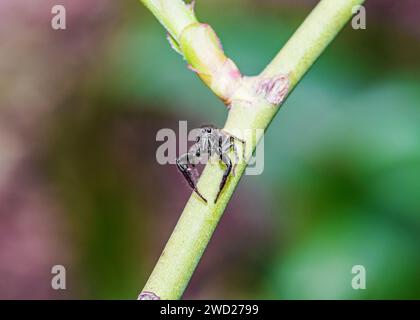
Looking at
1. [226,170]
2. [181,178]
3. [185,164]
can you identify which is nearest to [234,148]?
[226,170]

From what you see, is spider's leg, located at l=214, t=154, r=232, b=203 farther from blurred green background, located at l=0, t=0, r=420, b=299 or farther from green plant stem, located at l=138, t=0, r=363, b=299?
blurred green background, located at l=0, t=0, r=420, b=299

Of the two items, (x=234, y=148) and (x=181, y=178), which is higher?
(x=181, y=178)

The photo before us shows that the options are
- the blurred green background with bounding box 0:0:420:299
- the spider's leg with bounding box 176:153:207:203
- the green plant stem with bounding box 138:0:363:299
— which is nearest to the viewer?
the green plant stem with bounding box 138:0:363:299

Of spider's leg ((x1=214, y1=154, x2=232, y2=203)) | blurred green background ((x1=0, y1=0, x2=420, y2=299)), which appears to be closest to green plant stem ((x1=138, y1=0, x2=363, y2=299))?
spider's leg ((x1=214, y1=154, x2=232, y2=203))

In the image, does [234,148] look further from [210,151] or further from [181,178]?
[181,178]
